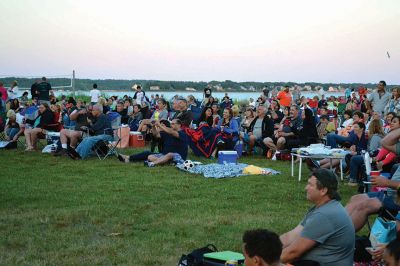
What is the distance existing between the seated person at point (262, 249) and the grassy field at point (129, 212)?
2149 mm

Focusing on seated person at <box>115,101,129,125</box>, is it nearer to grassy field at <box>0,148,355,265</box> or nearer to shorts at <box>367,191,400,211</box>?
grassy field at <box>0,148,355,265</box>

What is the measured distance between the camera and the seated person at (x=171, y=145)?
12.2 metres

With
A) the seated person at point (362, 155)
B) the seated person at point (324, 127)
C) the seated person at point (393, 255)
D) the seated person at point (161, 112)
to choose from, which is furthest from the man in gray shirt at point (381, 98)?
the seated person at point (393, 255)

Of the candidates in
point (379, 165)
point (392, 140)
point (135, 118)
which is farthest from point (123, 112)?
point (392, 140)

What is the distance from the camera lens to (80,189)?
9.34m

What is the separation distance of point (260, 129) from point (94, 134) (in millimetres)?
3904

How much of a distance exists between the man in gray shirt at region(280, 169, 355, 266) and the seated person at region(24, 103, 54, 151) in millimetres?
11653

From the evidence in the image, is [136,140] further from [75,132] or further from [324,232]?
[324,232]

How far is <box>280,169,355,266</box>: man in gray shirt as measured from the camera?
4.40 metres

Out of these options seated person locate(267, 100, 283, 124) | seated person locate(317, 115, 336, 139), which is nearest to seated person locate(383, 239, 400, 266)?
seated person locate(317, 115, 336, 139)

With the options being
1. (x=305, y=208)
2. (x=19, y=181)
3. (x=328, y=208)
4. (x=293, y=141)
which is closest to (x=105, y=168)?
(x=19, y=181)

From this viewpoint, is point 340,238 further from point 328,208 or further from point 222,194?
point 222,194

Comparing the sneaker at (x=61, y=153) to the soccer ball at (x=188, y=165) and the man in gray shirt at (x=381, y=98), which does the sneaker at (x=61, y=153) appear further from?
the man in gray shirt at (x=381, y=98)

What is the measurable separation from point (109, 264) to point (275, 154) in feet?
28.4
